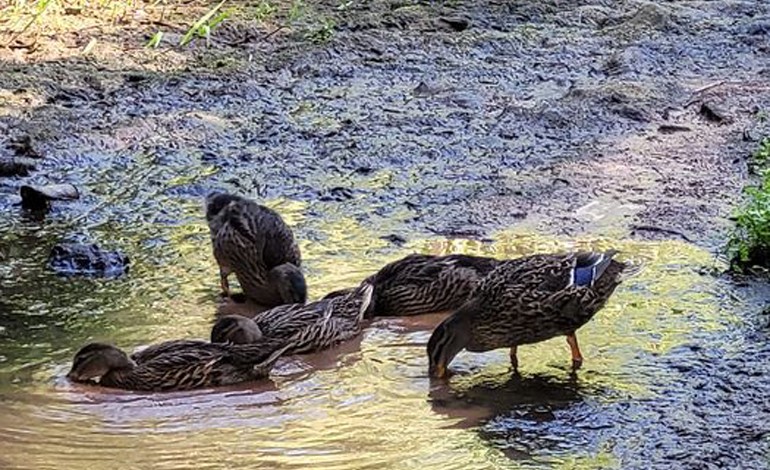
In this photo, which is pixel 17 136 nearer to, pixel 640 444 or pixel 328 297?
pixel 328 297

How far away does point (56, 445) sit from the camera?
601 centimetres

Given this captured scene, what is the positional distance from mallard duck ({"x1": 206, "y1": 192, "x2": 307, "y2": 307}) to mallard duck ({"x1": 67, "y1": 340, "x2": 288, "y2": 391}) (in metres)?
1.03

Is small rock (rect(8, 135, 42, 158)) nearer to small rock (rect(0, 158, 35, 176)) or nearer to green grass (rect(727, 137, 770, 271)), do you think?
small rock (rect(0, 158, 35, 176))

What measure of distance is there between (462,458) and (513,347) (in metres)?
1.19

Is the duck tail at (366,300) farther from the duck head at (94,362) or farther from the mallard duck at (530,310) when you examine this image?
the duck head at (94,362)

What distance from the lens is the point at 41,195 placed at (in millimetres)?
9234

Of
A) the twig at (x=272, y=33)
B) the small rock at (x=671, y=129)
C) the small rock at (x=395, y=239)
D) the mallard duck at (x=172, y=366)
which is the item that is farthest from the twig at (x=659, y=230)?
the twig at (x=272, y=33)

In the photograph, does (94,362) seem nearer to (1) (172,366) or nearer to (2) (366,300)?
(1) (172,366)

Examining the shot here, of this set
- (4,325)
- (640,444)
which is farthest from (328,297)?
(640,444)

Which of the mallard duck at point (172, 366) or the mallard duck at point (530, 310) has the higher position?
the mallard duck at point (530, 310)

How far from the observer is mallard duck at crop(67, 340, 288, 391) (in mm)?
6766

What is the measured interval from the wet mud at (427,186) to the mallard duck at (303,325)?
0.17m

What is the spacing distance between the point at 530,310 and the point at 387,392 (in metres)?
0.79

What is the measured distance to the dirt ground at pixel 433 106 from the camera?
31.6 feet
